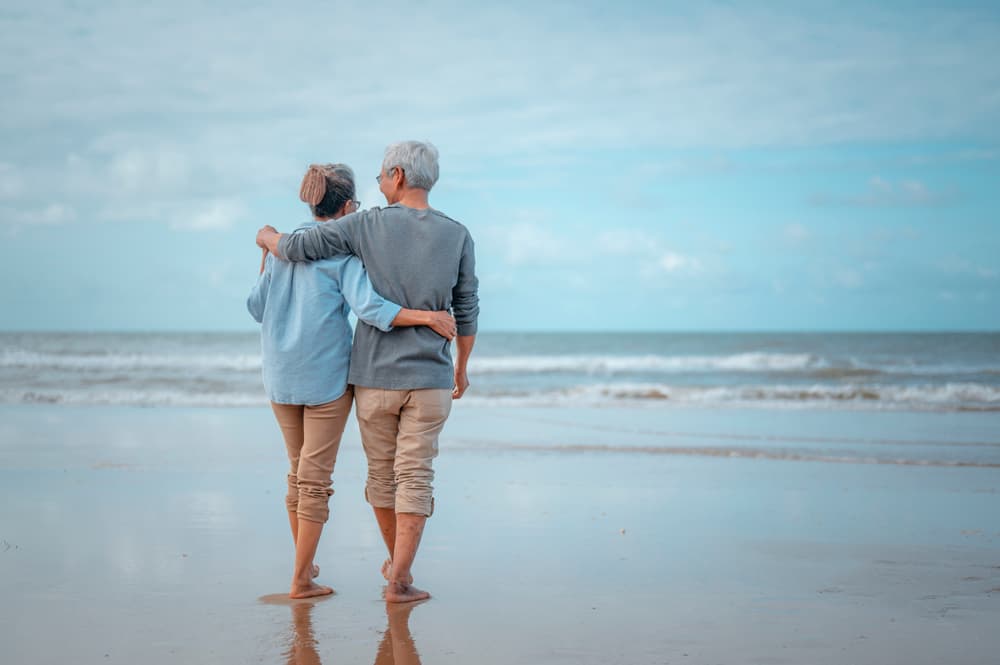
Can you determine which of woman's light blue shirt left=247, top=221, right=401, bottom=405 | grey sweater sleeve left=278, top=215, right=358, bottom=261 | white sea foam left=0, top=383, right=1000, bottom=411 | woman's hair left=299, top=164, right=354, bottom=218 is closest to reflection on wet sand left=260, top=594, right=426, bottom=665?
woman's light blue shirt left=247, top=221, right=401, bottom=405

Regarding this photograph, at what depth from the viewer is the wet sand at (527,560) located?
112 inches

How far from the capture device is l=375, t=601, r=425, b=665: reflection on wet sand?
269 centimetres

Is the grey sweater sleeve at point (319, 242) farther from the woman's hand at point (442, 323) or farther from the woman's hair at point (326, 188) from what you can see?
the woman's hand at point (442, 323)

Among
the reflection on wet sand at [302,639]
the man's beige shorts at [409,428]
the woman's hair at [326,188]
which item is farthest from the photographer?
the woman's hair at [326,188]

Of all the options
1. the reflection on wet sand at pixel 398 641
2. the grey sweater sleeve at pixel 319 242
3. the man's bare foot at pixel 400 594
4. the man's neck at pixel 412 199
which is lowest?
the reflection on wet sand at pixel 398 641

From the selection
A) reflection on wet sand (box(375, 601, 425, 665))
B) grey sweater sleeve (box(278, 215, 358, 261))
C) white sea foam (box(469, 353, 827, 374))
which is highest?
grey sweater sleeve (box(278, 215, 358, 261))

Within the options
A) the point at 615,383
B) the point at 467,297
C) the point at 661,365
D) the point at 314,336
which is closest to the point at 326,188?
the point at 314,336

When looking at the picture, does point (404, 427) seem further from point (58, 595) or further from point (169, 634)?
point (58, 595)

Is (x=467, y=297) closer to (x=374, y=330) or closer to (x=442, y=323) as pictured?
(x=442, y=323)

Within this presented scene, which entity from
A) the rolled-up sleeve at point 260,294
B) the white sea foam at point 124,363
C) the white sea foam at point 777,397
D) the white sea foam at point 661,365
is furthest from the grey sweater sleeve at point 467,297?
the white sea foam at point 661,365

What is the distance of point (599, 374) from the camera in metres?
23.0

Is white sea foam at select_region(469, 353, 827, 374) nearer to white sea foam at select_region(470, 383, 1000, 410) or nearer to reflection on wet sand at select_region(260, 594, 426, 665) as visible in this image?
white sea foam at select_region(470, 383, 1000, 410)

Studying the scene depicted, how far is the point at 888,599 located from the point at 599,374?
19.6 meters

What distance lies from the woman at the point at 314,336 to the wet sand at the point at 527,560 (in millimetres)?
446
